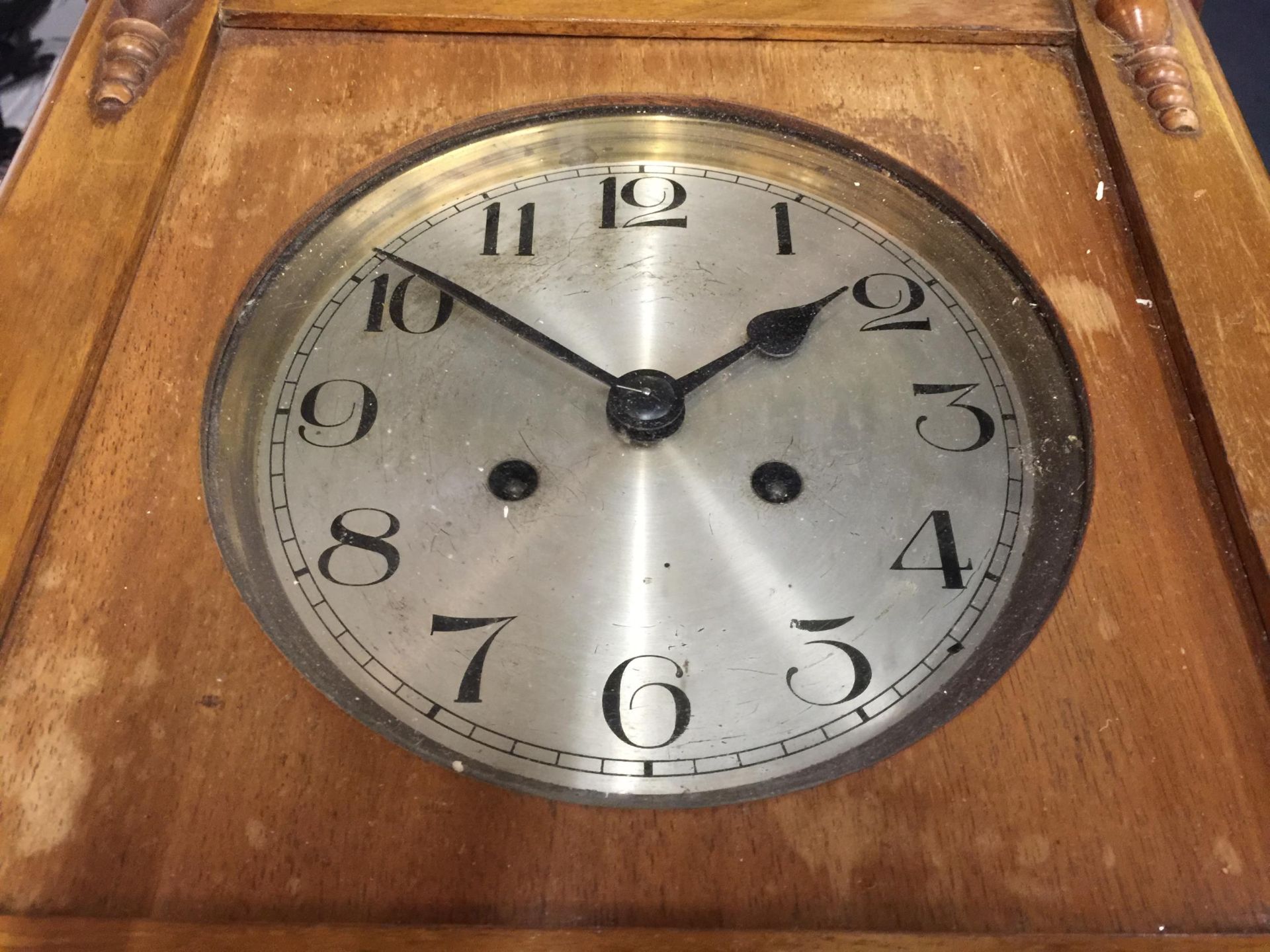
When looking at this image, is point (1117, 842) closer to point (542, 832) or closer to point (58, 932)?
point (542, 832)

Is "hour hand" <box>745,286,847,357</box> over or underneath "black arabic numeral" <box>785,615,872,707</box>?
over

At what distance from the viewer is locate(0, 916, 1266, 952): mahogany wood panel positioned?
672 mm

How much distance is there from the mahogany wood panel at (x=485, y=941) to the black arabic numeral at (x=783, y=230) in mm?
664

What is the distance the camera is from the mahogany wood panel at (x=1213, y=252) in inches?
32.9

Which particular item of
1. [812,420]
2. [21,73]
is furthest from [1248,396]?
[21,73]

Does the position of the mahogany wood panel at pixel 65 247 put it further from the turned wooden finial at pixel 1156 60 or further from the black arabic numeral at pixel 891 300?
the turned wooden finial at pixel 1156 60

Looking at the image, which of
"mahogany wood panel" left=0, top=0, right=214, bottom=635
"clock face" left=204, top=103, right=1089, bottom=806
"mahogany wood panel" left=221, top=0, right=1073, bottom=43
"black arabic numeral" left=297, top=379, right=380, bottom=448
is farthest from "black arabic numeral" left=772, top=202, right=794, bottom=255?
"mahogany wood panel" left=0, top=0, right=214, bottom=635

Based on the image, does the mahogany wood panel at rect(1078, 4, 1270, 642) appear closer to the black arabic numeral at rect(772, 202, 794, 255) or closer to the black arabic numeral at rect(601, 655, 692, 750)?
the black arabic numeral at rect(772, 202, 794, 255)

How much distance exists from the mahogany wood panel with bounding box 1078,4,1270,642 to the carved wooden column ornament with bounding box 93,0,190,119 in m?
0.97

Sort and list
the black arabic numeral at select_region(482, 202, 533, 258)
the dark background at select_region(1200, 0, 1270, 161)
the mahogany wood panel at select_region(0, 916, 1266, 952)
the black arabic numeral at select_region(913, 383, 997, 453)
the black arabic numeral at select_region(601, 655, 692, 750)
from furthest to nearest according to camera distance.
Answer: the dark background at select_region(1200, 0, 1270, 161), the black arabic numeral at select_region(482, 202, 533, 258), the black arabic numeral at select_region(913, 383, 997, 453), the black arabic numeral at select_region(601, 655, 692, 750), the mahogany wood panel at select_region(0, 916, 1266, 952)

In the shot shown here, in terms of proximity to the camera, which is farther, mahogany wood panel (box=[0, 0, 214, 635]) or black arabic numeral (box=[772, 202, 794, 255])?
black arabic numeral (box=[772, 202, 794, 255])

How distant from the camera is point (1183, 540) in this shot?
0.83 meters

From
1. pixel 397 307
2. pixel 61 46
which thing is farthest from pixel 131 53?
pixel 61 46

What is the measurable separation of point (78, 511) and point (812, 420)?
25.1 inches
